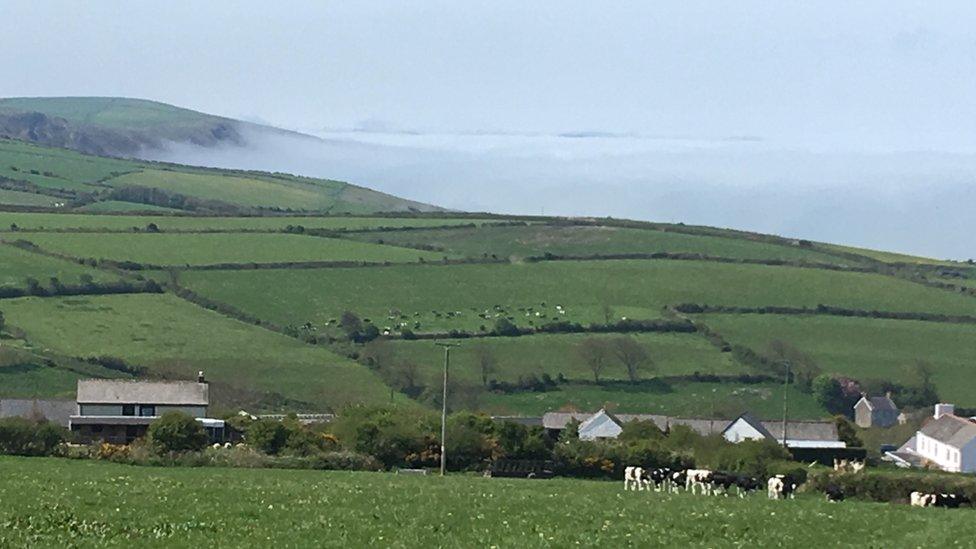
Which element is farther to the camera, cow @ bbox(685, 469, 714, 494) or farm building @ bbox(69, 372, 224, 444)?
farm building @ bbox(69, 372, 224, 444)

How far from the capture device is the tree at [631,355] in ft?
366

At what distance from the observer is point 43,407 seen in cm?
8694

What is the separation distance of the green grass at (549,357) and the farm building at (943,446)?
14.4 m

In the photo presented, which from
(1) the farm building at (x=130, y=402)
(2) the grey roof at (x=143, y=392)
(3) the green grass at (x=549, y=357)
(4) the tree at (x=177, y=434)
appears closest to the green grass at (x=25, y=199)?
(3) the green grass at (x=549, y=357)

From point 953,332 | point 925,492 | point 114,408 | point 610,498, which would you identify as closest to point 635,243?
point 953,332

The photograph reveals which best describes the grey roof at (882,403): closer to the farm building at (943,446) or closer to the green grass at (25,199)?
the farm building at (943,446)

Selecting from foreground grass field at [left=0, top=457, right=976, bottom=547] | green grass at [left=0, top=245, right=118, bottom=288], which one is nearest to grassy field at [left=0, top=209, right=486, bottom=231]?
green grass at [left=0, top=245, right=118, bottom=288]

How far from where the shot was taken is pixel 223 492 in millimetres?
37594

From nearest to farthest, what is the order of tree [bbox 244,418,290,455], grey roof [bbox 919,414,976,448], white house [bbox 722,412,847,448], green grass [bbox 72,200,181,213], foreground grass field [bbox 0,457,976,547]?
foreground grass field [bbox 0,457,976,547], tree [bbox 244,418,290,455], grey roof [bbox 919,414,976,448], white house [bbox 722,412,847,448], green grass [bbox 72,200,181,213]

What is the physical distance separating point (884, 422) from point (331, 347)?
1350 inches

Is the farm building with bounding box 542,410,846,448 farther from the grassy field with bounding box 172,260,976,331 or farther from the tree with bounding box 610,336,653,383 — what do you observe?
the grassy field with bounding box 172,260,976,331

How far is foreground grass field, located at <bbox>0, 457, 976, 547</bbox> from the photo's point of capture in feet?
95.9

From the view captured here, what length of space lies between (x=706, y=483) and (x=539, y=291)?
3244 inches

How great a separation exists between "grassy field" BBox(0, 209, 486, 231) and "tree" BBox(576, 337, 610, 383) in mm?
42047
